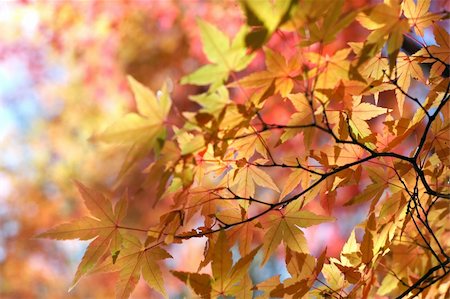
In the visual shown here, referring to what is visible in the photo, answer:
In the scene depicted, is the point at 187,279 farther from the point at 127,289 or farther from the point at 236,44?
the point at 236,44

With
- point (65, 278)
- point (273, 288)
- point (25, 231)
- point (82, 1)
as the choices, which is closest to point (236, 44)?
point (273, 288)

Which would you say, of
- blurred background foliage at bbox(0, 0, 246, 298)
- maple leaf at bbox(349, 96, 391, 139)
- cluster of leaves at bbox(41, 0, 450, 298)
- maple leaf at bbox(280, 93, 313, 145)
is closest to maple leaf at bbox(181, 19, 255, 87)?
cluster of leaves at bbox(41, 0, 450, 298)

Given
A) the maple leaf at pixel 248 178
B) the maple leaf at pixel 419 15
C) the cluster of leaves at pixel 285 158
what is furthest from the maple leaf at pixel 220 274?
the maple leaf at pixel 419 15

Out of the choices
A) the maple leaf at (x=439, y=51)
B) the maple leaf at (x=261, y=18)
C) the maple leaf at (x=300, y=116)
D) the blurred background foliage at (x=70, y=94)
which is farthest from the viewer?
the blurred background foliage at (x=70, y=94)

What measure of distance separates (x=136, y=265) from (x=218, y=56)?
0.27 metres

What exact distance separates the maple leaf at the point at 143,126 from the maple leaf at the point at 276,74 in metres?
0.07

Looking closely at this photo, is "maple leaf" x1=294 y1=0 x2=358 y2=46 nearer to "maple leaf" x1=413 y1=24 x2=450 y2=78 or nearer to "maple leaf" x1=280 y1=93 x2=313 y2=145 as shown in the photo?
"maple leaf" x1=280 y1=93 x2=313 y2=145

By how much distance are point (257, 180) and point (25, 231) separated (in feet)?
14.9

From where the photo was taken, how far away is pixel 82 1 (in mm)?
3824

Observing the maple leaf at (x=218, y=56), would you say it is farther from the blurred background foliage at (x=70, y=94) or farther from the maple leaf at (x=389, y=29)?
the blurred background foliage at (x=70, y=94)

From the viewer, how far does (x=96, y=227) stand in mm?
542

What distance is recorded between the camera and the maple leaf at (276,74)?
0.45m

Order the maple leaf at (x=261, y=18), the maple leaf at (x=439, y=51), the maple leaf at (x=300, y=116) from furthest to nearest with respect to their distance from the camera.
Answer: the maple leaf at (x=439, y=51) < the maple leaf at (x=300, y=116) < the maple leaf at (x=261, y=18)

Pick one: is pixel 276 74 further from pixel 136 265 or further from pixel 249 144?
pixel 136 265
